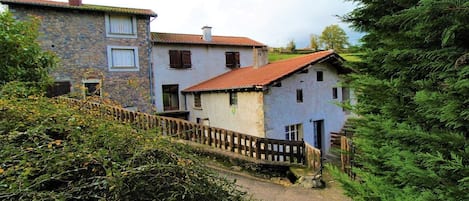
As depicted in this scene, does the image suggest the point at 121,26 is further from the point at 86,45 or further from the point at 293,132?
the point at 293,132

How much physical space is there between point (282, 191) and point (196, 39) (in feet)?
52.7

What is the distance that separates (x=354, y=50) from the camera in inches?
119

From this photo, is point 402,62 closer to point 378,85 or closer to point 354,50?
point 378,85

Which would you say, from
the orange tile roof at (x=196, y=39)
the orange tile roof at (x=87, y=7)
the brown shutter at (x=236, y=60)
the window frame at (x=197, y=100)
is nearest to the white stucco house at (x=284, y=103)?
the window frame at (x=197, y=100)

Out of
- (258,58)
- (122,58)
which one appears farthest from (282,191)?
(122,58)

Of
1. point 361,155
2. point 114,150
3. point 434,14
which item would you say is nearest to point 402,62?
point 434,14

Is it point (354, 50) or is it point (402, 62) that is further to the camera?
point (354, 50)

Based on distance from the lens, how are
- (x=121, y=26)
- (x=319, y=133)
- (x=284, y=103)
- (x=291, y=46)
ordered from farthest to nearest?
(x=291, y=46), (x=121, y=26), (x=319, y=133), (x=284, y=103)

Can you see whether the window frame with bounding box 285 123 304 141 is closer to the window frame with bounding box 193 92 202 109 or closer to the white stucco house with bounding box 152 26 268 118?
the white stucco house with bounding box 152 26 268 118

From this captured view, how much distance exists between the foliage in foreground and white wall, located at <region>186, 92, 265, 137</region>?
10.5 metres

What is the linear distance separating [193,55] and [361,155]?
60.0 feet

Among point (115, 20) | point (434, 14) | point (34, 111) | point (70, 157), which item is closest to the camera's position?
point (434, 14)

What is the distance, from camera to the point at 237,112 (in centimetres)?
1448

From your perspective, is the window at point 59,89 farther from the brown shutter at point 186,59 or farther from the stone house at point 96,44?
the brown shutter at point 186,59
